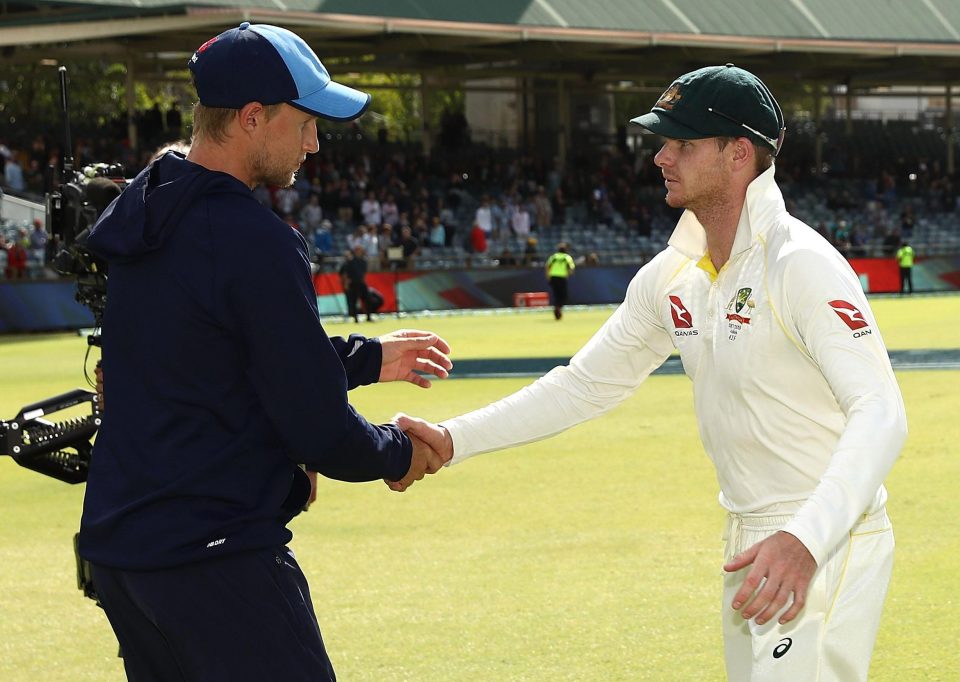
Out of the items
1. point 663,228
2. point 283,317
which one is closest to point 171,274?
point 283,317

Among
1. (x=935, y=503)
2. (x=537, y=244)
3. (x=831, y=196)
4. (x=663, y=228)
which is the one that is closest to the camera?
(x=935, y=503)

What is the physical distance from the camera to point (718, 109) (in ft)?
13.6

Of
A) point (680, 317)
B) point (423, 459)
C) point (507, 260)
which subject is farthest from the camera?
point (507, 260)

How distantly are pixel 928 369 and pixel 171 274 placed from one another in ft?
54.9

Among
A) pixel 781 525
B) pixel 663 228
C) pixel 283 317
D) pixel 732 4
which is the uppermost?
pixel 732 4

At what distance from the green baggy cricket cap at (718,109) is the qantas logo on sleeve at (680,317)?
0.47 meters

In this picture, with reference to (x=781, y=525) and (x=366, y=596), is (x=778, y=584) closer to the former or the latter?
(x=781, y=525)

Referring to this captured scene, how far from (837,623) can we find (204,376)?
1.68 m

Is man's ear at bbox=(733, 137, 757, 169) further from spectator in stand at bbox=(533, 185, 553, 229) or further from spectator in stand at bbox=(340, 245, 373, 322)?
spectator in stand at bbox=(533, 185, 553, 229)

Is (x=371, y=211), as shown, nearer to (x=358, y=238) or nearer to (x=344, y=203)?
(x=344, y=203)

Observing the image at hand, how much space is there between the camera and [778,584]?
327 cm

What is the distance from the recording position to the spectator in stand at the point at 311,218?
38156 millimetres

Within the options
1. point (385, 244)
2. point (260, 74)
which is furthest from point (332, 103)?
point (385, 244)

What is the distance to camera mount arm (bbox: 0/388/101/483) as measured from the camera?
7035mm
